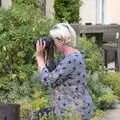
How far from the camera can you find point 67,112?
4.78 meters

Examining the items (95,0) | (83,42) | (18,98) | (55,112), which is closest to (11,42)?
(18,98)

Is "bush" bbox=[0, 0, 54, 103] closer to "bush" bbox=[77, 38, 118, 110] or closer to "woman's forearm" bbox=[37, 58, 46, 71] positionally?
"bush" bbox=[77, 38, 118, 110]

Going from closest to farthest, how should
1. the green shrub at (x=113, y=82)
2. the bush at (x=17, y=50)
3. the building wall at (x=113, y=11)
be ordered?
the bush at (x=17, y=50), the green shrub at (x=113, y=82), the building wall at (x=113, y=11)

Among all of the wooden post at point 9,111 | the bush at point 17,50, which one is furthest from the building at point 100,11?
the wooden post at point 9,111

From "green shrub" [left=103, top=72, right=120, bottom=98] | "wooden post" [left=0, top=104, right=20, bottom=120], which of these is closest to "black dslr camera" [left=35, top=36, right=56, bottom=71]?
"wooden post" [left=0, top=104, right=20, bottom=120]

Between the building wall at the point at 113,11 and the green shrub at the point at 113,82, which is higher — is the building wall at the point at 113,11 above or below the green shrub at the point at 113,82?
above

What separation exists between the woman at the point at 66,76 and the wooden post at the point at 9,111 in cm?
50

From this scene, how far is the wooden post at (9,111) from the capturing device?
4.30 m

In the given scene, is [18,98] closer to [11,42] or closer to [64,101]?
[11,42]

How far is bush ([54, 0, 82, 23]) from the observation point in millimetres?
15734

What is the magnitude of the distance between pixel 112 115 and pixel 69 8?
8.31 metres

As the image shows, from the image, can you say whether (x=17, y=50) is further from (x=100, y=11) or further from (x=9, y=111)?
(x=100, y=11)

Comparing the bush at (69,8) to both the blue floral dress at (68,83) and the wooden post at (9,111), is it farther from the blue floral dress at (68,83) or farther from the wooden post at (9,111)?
the wooden post at (9,111)

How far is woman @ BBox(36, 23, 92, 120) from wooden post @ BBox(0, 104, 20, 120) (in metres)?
0.50
